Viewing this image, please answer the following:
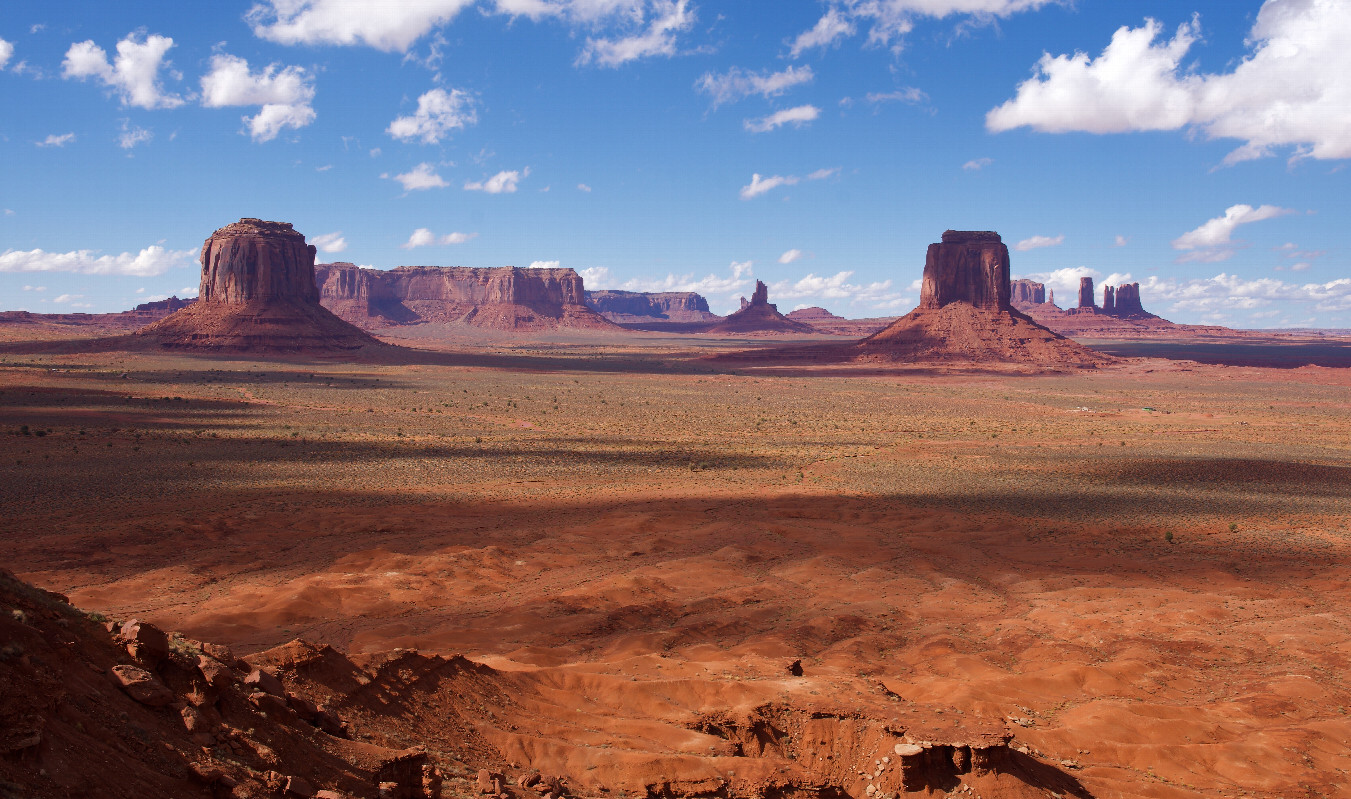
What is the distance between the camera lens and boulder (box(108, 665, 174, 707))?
19.8 ft

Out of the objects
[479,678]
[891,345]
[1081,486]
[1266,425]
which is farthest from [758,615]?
[891,345]

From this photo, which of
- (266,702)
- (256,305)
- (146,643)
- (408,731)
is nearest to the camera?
(146,643)

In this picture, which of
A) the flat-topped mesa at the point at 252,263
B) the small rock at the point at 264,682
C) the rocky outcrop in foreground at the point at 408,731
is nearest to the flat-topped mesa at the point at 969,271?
the flat-topped mesa at the point at 252,263

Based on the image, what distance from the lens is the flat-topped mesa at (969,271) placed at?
387 feet

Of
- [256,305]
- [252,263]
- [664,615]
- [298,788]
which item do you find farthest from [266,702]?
[252,263]

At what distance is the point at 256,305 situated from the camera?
11450cm

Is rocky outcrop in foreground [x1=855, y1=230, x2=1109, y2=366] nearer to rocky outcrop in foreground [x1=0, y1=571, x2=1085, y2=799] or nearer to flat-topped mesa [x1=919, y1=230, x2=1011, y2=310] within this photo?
flat-topped mesa [x1=919, y1=230, x2=1011, y2=310]

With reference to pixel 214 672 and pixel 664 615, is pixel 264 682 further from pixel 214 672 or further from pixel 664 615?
pixel 664 615

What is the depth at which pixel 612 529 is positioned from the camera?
777 inches

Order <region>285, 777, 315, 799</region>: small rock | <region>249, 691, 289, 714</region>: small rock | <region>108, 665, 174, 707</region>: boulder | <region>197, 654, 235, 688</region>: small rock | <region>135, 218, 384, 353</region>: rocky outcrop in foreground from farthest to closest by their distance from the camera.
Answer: <region>135, 218, 384, 353</region>: rocky outcrop in foreground < <region>249, 691, 289, 714</region>: small rock < <region>197, 654, 235, 688</region>: small rock < <region>108, 665, 174, 707</region>: boulder < <region>285, 777, 315, 799</region>: small rock

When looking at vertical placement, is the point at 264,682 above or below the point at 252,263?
below

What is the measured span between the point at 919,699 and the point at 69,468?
26937 millimetres

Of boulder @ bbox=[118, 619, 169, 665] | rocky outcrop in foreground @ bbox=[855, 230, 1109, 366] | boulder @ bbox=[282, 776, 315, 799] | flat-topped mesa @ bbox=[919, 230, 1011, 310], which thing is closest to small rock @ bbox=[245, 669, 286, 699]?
boulder @ bbox=[118, 619, 169, 665]

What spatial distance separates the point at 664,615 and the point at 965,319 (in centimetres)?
11164
